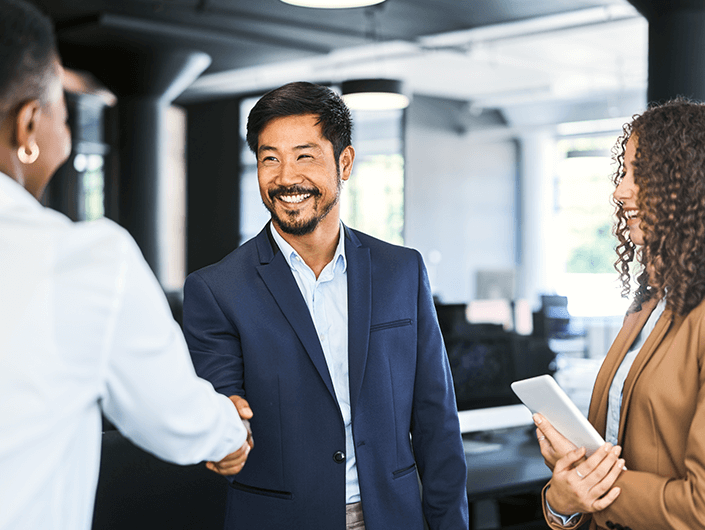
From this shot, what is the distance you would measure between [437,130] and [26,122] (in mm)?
11990

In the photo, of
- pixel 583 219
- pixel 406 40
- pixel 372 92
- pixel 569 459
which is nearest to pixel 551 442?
pixel 569 459

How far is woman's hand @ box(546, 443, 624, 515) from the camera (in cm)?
148

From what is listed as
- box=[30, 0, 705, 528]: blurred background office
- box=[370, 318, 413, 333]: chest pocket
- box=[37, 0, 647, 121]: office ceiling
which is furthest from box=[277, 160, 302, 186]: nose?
box=[37, 0, 647, 121]: office ceiling

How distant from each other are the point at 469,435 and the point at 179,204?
10128 millimetres

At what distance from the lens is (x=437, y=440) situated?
6.05 ft

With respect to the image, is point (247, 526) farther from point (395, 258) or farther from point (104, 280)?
point (104, 280)

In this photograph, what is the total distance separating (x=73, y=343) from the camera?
1012 mm

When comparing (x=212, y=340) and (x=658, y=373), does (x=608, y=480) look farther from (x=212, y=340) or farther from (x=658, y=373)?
(x=212, y=340)

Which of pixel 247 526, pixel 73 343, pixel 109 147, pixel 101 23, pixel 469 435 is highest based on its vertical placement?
pixel 101 23

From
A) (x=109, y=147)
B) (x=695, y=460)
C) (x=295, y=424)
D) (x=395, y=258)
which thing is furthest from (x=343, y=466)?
(x=109, y=147)

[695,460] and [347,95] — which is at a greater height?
[347,95]

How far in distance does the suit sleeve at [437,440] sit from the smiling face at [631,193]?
21.6 inches

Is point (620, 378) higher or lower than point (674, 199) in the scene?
lower

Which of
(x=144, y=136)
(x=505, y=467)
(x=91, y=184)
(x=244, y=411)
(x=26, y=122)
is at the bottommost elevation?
A: (x=505, y=467)
